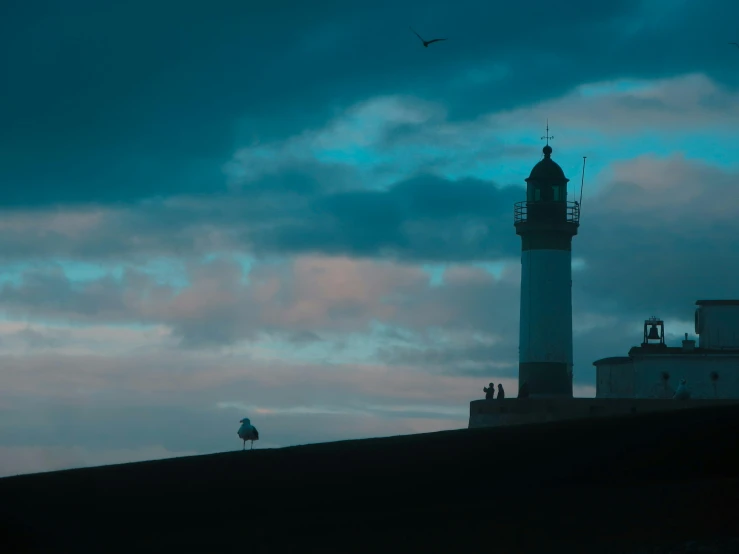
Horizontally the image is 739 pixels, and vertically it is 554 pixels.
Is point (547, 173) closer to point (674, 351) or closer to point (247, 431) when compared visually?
point (674, 351)

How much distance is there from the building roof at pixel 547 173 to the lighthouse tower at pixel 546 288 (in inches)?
1.8

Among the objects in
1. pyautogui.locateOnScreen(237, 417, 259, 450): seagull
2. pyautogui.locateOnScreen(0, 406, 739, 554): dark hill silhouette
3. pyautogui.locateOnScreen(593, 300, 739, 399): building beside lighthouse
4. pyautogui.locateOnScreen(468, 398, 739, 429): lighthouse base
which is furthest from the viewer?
pyautogui.locateOnScreen(593, 300, 739, 399): building beside lighthouse

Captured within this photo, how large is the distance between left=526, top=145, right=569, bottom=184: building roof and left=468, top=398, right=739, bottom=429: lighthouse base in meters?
11.9

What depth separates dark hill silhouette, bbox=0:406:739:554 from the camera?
26.0 m

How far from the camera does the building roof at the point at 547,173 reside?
201 ft

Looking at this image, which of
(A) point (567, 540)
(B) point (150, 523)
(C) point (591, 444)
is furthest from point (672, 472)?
(B) point (150, 523)

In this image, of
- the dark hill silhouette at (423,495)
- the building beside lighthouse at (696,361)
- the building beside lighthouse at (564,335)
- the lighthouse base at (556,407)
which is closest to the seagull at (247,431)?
the dark hill silhouette at (423,495)

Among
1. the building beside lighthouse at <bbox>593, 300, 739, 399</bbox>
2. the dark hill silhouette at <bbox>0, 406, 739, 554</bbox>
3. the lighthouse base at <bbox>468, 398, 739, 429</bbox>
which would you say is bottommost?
the dark hill silhouette at <bbox>0, 406, 739, 554</bbox>

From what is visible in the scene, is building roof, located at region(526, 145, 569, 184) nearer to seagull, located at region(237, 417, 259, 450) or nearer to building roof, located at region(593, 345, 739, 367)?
building roof, located at region(593, 345, 739, 367)

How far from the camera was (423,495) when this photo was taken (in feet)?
97.1

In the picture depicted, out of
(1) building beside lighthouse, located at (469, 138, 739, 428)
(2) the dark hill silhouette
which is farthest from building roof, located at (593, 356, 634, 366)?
(2) the dark hill silhouette

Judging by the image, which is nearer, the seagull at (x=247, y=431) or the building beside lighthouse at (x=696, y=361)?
the seagull at (x=247, y=431)

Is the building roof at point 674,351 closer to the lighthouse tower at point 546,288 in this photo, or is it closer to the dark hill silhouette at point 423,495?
the lighthouse tower at point 546,288

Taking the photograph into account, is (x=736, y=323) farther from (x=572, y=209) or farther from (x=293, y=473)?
(x=293, y=473)
